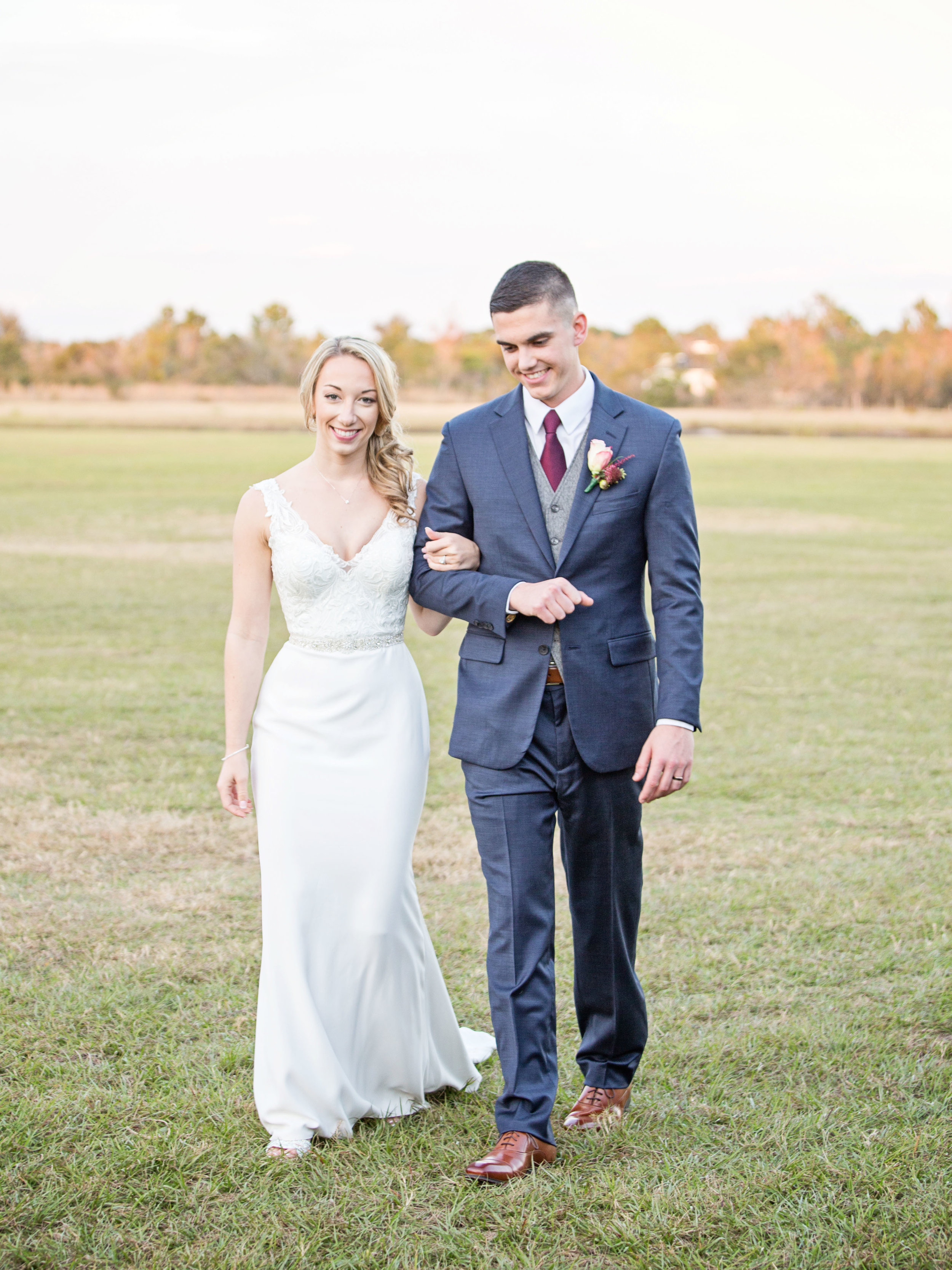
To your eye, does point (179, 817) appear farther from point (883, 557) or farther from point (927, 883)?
point (883, 557)

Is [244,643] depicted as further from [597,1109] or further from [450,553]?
[597,1109]

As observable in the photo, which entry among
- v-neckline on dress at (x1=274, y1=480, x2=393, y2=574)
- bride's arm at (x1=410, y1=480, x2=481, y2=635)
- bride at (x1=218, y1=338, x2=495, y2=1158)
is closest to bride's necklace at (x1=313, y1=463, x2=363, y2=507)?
bride at (x1=218, y1=338, x2=495, y2=1158)

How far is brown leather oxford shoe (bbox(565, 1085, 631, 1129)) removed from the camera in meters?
3.93

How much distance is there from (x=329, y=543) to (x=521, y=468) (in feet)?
2.40

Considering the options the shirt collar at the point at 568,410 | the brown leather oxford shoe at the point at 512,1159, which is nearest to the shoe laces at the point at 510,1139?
the brown leather oxford shoe at the point at 512,1159

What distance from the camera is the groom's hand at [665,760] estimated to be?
3648mm

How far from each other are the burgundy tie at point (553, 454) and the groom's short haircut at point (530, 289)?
1.03 feet

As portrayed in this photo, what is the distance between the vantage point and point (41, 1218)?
11.2ft

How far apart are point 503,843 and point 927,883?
3.29 m

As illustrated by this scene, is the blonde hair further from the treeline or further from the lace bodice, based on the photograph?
the treeline

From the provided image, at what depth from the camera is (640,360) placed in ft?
268

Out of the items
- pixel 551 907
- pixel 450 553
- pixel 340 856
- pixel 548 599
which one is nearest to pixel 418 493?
pixel 450 553

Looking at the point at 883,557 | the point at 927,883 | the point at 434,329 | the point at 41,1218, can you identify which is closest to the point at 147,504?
the point at 883,557

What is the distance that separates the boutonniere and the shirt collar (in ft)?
0.54
